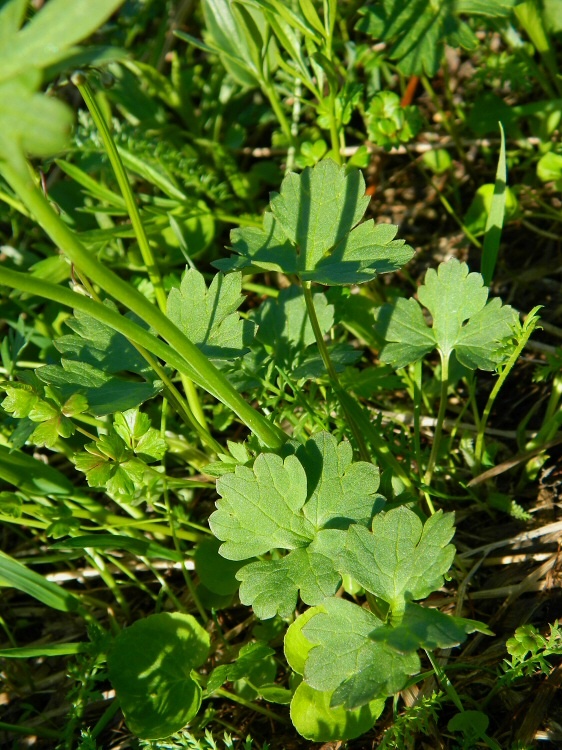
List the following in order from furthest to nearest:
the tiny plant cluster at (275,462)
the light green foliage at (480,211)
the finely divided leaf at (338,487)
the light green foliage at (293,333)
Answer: the light green foliage at (480,211), the light green foliage at (293,333), the finely divided leaf at (338,487), the tiny plant cluster at (275,462)

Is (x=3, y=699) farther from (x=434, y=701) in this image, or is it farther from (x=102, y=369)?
(x=434, y=701)

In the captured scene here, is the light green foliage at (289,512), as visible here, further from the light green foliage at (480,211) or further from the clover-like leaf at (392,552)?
the light green foliage at (480,211)

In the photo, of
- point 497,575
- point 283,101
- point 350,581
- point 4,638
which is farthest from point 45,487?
point 283,101

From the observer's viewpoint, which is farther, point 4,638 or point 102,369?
point 4,638

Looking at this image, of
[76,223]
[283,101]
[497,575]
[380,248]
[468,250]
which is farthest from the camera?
[283,101]

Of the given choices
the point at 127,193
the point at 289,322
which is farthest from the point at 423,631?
the point at 127,193

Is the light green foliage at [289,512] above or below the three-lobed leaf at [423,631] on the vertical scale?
above

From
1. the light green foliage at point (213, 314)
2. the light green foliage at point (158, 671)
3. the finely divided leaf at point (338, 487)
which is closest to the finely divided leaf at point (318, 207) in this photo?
the light green foliage at point (213, 314)

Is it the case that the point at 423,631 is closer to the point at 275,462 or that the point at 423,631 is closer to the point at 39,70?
the point at 275,462
